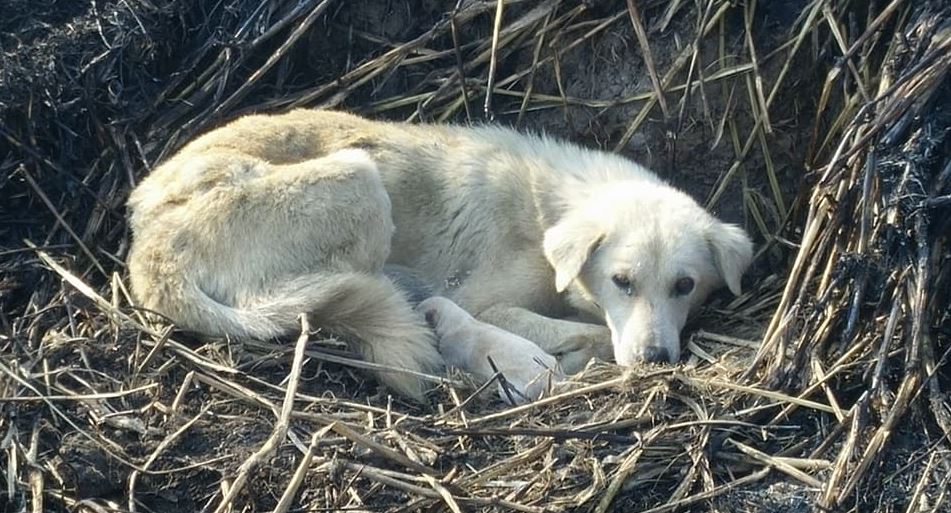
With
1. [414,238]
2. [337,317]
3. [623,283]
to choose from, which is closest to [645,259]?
[623,283]

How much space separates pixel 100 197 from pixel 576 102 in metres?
2.25

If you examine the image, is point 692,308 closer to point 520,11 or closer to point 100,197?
point 520,11

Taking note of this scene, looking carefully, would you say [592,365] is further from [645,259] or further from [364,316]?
[364,316]

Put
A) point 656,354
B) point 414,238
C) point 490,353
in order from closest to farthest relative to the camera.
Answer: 1. point 656,354
2. point 490,353
3. point 414,238

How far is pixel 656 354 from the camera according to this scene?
495 cm

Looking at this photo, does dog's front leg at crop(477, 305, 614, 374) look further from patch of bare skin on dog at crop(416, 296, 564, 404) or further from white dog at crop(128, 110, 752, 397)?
patch of bare skin on dog at crop(416, 296, 564, 404)

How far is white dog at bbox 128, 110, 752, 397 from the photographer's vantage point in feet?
16.3

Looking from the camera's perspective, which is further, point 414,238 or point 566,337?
point 414,238

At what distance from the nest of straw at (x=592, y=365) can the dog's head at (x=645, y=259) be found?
0.66 ft

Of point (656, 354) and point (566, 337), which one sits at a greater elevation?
point (656, 354)

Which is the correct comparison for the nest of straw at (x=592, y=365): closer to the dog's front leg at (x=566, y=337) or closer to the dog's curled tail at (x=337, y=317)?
the dog's curled tail at (x=337, y=317)

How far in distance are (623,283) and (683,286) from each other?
244 millimetres

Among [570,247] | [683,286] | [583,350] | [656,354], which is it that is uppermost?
[570,247]

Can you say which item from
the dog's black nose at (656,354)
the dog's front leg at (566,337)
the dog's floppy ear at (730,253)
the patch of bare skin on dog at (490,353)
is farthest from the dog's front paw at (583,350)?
the dog's floppy ear at (730,253)
